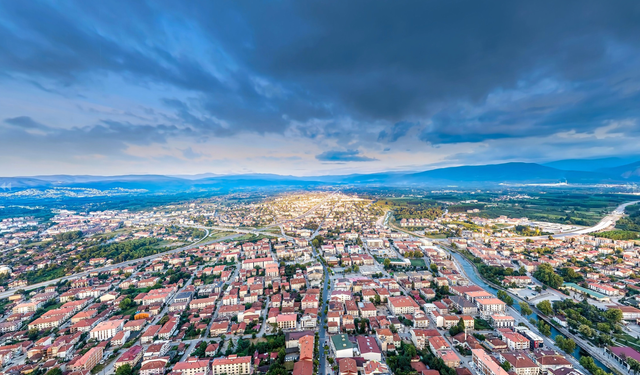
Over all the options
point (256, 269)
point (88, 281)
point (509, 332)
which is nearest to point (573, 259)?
point (509, 332)

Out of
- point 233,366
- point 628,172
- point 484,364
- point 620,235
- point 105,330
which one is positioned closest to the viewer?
point 484,364

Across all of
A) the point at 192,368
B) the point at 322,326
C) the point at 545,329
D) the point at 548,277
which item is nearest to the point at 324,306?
the point at 322,326

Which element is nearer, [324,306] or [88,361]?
[88,361]

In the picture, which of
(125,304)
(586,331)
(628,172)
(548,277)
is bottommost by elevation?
(125,304)

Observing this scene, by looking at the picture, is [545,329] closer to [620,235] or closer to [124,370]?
[124,370]

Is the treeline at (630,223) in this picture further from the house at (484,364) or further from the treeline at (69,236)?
the treeline at (69,236)

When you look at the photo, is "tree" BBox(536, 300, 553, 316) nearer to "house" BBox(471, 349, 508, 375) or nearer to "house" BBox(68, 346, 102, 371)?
"house" BBox(471, 349, 508, 375)

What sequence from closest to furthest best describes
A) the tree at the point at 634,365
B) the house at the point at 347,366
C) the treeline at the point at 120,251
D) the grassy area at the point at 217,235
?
the tree at the point at 634,365 → the house at the point at 347,366 → the treeline at the point at 120,251 → the grassy area at the point at 217,235

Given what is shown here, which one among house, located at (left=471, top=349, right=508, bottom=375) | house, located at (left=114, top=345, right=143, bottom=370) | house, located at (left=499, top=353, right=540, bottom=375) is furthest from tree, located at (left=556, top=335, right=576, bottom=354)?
house, located at (left=114, top=345, right=143, bottom=370)

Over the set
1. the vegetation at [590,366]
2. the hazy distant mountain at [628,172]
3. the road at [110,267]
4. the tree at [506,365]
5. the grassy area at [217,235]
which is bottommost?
the road at [110,267]

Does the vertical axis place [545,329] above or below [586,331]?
below

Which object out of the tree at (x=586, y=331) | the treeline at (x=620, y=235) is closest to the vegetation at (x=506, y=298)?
the tree at (x=586, y=331)
